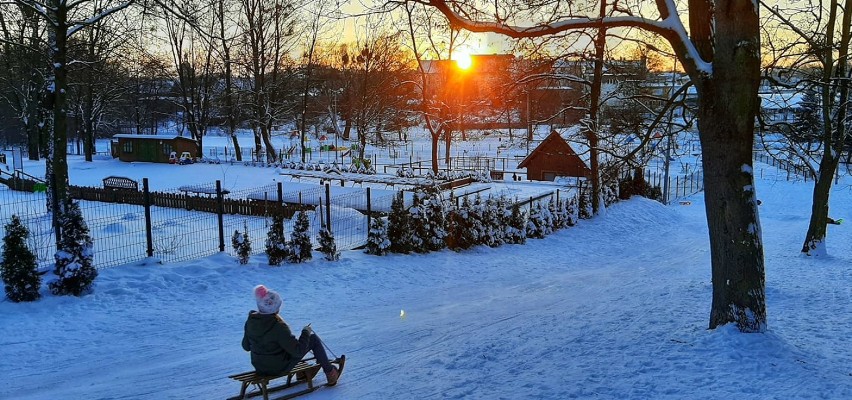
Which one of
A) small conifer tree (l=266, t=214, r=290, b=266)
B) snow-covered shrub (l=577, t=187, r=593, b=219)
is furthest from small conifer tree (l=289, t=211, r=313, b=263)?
snow-covered shrub (l=577, t=187, r=593, b=219)

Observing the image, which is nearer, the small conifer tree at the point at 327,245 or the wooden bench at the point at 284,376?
the wooden bench at the point at 284,376

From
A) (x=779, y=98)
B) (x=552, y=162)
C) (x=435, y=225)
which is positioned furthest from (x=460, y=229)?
(x=552, y=162)

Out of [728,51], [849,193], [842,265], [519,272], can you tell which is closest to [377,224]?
[519,272]

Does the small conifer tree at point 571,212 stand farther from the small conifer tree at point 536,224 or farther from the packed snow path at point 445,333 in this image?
the packed snow path at point 445,333

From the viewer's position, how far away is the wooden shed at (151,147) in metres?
45.2

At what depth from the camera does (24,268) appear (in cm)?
906

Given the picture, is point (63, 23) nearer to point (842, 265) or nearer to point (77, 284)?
point (77, 284)

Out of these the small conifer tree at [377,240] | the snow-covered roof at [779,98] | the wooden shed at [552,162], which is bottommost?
the small conifer tree at [377,240]

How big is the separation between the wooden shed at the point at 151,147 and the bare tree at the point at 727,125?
4235 cm

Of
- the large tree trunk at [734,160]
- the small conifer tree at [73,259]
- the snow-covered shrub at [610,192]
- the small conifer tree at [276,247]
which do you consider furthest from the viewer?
the snow-covered shrub at [610,192]

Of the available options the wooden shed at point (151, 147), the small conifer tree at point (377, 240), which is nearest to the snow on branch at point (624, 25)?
the small conifer tree at point (377, 240)

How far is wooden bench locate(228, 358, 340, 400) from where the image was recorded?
18.9 feet

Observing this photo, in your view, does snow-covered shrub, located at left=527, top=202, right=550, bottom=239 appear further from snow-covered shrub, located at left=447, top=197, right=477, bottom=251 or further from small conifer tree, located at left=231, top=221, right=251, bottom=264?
small conifer tree, located at left=231, top=221, right=251, bottom=264

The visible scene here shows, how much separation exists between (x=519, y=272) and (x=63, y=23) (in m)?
12.6
